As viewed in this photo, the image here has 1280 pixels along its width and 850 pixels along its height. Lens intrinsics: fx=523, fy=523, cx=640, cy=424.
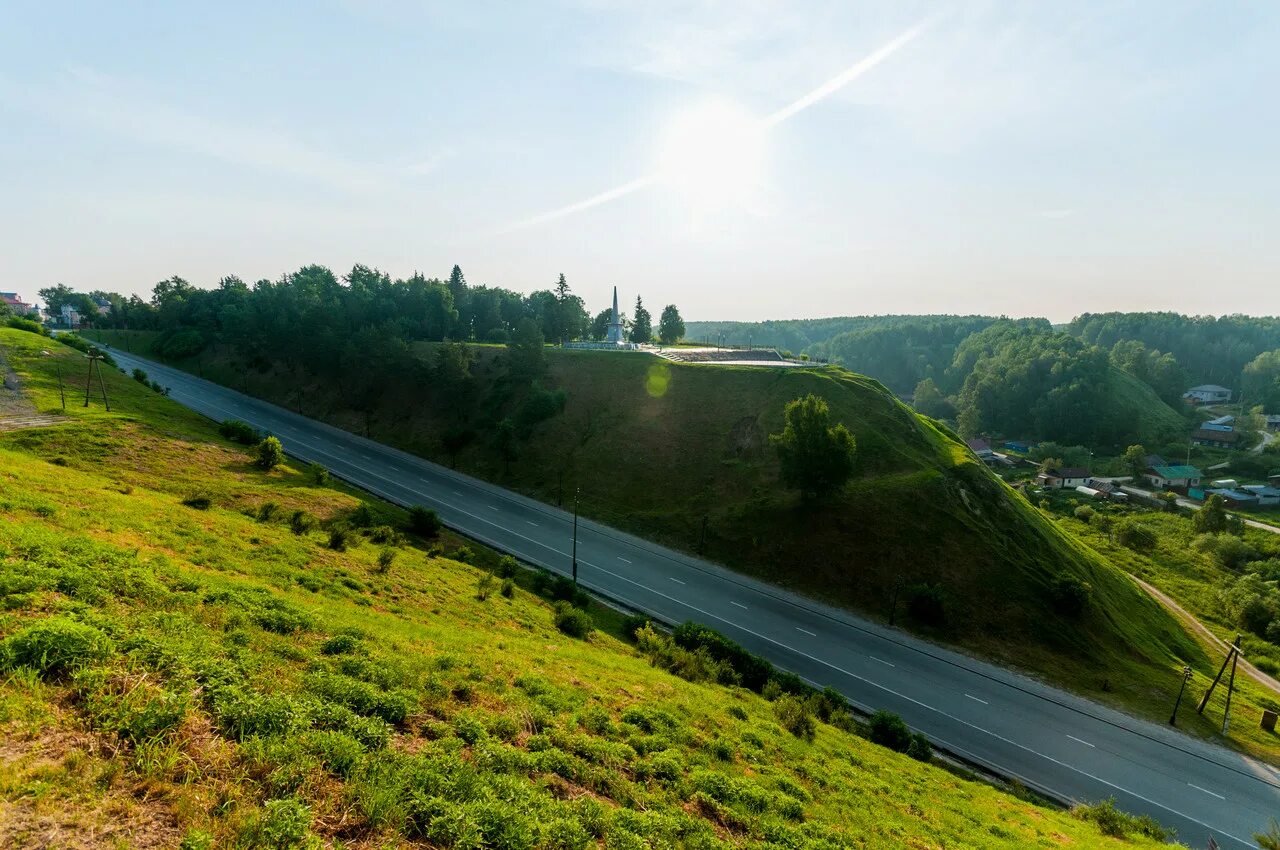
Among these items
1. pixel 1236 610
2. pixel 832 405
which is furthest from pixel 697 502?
pixel 1236 610

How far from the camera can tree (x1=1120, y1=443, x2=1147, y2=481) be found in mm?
99312

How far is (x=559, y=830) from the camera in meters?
8.09

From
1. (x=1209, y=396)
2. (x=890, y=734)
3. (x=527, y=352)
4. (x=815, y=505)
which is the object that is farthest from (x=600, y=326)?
(x=1209, y=396)

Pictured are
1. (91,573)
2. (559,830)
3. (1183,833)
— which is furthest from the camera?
(1183,833)

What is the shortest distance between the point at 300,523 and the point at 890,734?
2933 centimetres

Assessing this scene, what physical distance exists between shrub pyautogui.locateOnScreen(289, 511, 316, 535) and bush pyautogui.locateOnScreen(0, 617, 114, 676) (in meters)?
18.4

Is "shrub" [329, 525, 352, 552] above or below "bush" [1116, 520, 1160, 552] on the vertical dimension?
above

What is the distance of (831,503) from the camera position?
4703 cm

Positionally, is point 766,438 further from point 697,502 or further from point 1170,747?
point 1170,747

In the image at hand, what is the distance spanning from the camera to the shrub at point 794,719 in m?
17.5

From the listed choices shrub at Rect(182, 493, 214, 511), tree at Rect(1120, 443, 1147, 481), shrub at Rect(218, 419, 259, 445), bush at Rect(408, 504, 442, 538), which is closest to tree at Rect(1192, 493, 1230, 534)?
tree at Rect(1120, 443, 1147, 481)

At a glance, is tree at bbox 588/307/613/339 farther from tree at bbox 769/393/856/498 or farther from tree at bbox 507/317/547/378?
tree at bbox 769/393/856/498

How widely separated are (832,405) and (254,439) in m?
56.8

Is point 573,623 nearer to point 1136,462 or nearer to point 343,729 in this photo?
point 343,729
